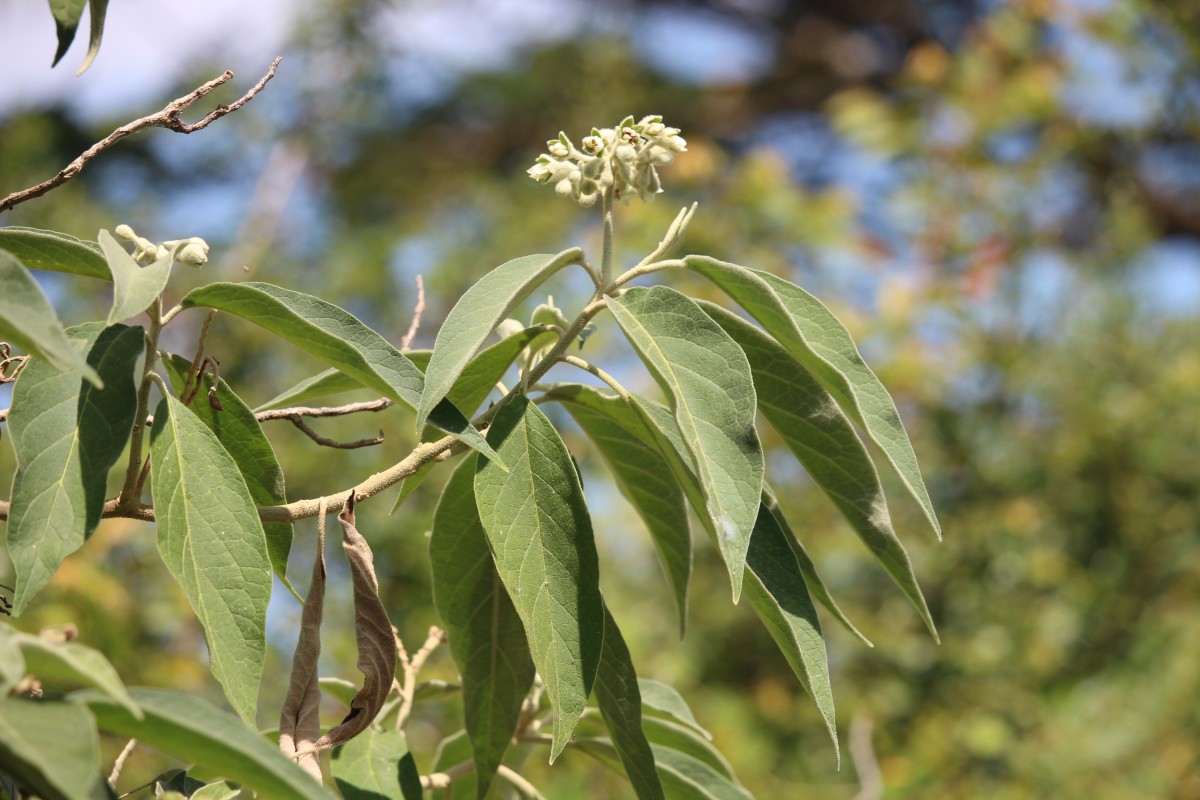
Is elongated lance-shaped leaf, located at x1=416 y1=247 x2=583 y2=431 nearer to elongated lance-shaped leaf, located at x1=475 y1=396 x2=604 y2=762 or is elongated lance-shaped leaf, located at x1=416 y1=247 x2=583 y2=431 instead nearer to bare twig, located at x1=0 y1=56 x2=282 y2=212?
elongated lance-shaped leaf, located at x1=475 y1=396 x2=604 y2=762

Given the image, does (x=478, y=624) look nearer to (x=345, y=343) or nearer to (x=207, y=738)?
(x=345, y=343)

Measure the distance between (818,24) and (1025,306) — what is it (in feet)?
16.2

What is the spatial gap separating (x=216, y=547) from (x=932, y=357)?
10.1ft

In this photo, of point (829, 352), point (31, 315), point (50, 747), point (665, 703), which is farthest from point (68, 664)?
point (665, 703)

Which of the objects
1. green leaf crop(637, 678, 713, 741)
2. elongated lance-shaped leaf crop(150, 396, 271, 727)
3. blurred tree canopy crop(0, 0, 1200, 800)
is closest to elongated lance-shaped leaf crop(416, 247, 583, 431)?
elongated lance-shaped leaf crop(150, 396, 271, 727)

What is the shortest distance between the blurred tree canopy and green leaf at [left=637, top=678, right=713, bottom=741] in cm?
79

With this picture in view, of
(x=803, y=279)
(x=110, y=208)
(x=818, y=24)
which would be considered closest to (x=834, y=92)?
(x=818, y=24)

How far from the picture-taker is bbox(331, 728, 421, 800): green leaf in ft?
2.81

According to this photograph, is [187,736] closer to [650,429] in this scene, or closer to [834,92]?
[650,429]

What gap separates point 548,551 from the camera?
727 millimetres

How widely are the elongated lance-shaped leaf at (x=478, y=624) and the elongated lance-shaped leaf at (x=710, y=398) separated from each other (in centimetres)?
20

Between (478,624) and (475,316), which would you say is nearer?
(475,316)

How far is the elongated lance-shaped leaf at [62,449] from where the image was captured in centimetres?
62

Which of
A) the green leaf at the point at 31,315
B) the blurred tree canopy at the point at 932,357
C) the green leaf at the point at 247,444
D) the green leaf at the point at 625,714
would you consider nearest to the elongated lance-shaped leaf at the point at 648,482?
the green leaf at the point at 625,714
